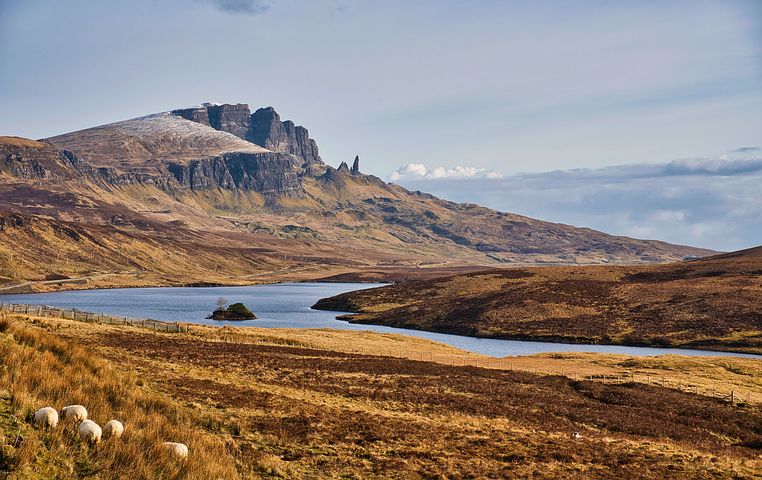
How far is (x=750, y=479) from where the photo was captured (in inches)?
1003

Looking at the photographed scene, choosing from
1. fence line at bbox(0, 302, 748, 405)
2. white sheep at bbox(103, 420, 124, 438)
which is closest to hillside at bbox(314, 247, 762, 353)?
fence line at bbox(0, 302, 748, 405)

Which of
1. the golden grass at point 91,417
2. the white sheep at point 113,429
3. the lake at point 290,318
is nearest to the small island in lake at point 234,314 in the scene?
the lake at point 290,318

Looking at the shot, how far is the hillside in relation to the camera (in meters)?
111

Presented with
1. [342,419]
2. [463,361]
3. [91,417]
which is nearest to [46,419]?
[91,417]

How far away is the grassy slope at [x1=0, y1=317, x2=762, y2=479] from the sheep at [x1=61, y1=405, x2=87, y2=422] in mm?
915

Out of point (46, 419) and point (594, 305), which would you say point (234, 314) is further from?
point (46, 419)

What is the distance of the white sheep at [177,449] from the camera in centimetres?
1730

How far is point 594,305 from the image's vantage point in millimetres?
129250

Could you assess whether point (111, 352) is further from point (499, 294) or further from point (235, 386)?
point (499, 294)

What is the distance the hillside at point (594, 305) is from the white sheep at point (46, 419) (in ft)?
338

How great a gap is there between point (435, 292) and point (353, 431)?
13228 centimetres

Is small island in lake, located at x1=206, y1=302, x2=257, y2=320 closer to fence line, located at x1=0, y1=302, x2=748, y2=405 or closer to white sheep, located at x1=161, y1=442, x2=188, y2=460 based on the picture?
fence line, located at x1=0, y1=302, x2=748, y2=405

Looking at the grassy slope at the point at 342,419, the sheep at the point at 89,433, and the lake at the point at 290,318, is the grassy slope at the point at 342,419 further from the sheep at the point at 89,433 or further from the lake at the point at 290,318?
the lake at the point at 290,318

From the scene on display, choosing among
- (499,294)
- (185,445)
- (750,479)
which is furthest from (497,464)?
(499,294)
